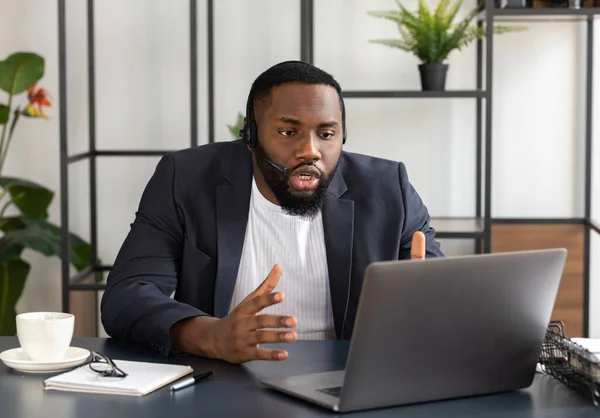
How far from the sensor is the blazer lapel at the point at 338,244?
2.19 meters

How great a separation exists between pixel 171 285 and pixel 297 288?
0.93 ft

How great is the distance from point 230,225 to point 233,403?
800 mm

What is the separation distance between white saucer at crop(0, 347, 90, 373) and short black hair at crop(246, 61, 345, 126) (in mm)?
760

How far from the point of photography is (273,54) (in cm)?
395

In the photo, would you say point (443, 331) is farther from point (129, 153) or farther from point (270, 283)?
point (129, 153)

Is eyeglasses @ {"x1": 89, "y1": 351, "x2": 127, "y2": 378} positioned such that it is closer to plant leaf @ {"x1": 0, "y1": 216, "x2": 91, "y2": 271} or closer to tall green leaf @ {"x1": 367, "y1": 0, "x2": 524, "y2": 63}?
plant leaf @ {"x1": 0, "y1": 216, "x2": 91, "y2": 271}

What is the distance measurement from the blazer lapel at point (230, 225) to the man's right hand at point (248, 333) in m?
0.40

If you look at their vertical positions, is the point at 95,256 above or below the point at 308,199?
below

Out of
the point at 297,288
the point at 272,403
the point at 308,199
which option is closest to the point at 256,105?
the point at 308,199

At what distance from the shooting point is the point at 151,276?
2115 millimetres

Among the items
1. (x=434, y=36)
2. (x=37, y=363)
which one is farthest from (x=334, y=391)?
(x=434, y=36)

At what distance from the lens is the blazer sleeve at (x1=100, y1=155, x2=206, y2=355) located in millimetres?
1870

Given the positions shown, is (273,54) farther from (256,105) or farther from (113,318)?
(113,318)

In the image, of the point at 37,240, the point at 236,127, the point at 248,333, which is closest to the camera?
the point at 248,333
